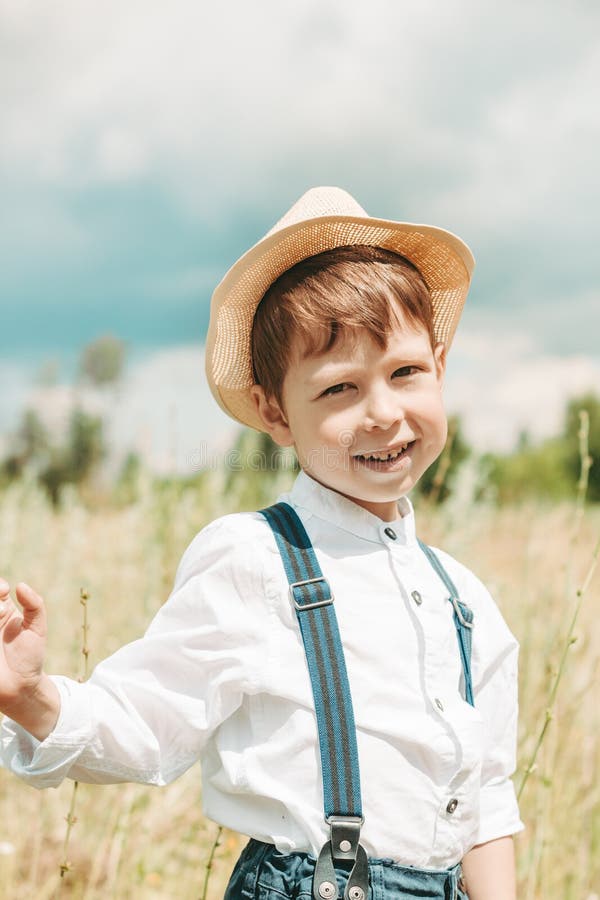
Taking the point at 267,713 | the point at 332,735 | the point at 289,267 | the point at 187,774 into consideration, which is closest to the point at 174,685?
the point at 267,713

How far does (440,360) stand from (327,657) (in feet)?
2.24

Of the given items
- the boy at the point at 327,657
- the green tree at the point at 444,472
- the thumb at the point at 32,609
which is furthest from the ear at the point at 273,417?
the green tree at the point at 444,472

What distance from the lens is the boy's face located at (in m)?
1.41

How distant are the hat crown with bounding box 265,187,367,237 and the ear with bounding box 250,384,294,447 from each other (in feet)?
0.95

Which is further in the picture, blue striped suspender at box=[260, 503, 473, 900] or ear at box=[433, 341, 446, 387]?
ear at box=[433, 341, 446, 387]

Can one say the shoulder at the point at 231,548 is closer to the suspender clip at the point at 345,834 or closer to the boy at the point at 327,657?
the boy at the point at 327,657

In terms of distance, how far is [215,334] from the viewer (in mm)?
1656

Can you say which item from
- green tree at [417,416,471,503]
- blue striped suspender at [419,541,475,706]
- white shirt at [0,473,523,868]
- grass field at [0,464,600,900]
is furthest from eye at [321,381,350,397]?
green tree at [417,416,471,503]

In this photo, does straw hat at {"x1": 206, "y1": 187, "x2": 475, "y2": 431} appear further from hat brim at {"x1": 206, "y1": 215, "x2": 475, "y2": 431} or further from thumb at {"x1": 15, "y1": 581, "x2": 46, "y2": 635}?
thumb at {"x1": 15, "y1": 581, "x2": 46, "y2": 635}

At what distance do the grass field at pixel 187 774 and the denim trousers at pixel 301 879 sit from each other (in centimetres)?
48

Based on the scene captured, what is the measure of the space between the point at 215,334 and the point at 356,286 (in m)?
0.32

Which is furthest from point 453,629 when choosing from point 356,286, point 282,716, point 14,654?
point 14,654

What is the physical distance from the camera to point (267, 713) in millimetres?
1298

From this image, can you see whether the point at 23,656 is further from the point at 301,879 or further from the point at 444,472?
the point at 444,472
